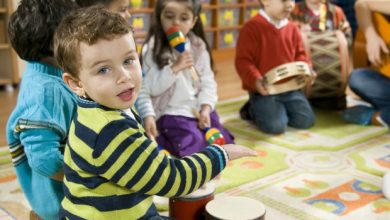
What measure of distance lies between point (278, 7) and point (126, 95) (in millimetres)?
1308

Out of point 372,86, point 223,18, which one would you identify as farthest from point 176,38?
point 223,18

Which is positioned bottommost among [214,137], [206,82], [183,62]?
[214,137]

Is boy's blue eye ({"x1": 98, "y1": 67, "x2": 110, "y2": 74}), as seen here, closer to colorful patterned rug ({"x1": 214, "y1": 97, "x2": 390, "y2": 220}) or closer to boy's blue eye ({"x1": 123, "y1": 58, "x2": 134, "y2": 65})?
boy's blue eye ({"x1": 123, "y1": 58, "x2": 134, "y2": 65})

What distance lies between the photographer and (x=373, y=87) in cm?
233

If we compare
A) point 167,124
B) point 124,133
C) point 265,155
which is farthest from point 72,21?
point 265,155

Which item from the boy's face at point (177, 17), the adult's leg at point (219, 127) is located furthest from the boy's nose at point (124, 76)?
the adult's leg at point (219, 127)

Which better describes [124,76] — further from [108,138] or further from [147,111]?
[147,111]

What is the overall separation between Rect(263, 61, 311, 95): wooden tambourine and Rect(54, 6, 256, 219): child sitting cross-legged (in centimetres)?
113

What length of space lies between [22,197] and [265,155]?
0.87 metres

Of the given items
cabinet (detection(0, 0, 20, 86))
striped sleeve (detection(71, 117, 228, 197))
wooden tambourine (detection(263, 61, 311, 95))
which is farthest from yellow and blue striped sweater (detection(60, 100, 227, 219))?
cabinet (detection(0, 0, 20, 86))

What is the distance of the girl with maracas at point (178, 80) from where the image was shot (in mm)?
1838

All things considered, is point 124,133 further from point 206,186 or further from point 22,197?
point 22,197

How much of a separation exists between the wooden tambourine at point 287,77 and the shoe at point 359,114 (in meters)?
0.29

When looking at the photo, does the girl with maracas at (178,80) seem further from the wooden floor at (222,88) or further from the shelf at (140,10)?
the shelf at (140,10)
